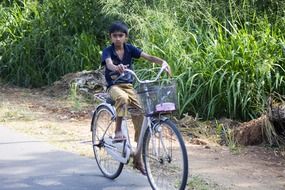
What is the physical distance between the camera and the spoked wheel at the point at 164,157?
17.9 feet

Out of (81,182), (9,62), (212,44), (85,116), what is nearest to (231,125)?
(212,44)

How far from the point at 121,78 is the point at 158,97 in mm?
944

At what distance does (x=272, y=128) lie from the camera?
8.16 m

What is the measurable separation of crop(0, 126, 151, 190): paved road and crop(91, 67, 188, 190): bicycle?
23 cm

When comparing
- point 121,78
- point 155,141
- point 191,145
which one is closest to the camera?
point 155,141

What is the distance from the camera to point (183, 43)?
36.7 ft

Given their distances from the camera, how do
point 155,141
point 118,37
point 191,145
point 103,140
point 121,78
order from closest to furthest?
point 155,141 → point 118,37 → point 121,78 → point 103,140 → point 191,145

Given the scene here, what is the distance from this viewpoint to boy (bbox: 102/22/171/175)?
606 centimetres

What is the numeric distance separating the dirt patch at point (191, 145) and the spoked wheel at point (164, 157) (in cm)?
48

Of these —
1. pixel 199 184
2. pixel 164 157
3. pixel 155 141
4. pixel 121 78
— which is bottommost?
pixel 199 184

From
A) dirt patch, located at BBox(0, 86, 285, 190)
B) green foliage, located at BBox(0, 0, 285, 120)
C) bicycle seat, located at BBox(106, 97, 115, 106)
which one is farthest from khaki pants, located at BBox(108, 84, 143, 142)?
green foliage, located at BBox(0, 0, 285, 120)

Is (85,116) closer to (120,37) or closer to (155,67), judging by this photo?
(155,67)

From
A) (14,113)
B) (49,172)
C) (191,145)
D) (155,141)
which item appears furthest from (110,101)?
(14,113)

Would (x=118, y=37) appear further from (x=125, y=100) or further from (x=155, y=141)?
(x=155, y=141)
